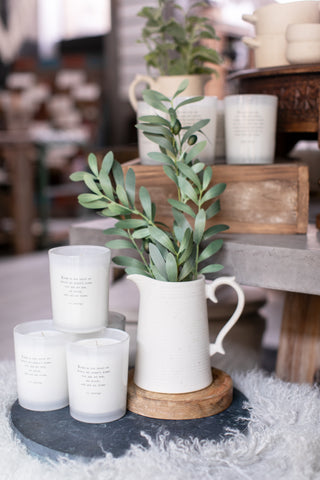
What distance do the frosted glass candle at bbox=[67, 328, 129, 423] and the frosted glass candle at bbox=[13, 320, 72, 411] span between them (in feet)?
0.12

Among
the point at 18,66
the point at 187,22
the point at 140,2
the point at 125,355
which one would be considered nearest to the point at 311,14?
the point at 187,22

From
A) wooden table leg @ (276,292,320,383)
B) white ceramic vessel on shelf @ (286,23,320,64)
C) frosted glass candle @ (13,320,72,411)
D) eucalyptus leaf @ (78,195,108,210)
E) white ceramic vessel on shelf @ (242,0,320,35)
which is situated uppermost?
white ceramic vessel on shelf @ (242,0,320,35)

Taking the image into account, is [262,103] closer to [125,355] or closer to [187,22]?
[187,22]

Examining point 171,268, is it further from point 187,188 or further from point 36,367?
point 36,367

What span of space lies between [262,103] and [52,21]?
25.5ft

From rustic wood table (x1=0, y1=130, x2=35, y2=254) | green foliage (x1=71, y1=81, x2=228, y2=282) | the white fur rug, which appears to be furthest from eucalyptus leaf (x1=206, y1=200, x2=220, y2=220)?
rustic wood table (x1=0, y1=130, x2=35, y2=254)

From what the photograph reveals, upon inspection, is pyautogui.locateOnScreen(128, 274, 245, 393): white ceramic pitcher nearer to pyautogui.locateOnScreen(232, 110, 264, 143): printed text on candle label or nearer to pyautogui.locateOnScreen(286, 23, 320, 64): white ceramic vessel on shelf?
pyautogui.locateOnScreen(232, 110, 264, 143): printed text on candle label

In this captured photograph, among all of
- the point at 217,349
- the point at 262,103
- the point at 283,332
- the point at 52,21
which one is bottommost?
the point at 283,332

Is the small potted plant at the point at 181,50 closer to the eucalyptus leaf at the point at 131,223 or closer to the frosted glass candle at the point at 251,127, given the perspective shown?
the frosted glass candle at the point at 251,127

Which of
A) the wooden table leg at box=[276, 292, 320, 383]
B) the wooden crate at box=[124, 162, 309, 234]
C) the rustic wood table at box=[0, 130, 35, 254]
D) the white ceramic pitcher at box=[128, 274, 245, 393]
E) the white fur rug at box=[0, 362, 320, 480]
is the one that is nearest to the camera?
the white fur rug at box=[0, 362, 320, 480]

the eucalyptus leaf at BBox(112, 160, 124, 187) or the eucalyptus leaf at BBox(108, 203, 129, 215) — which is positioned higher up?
the eucalyptus leaf at BBox(112, 160, 124, 187)

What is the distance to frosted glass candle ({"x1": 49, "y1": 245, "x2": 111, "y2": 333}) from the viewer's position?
93cm

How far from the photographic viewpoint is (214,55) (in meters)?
1.32

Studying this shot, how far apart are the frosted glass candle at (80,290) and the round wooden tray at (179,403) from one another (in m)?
0.13
